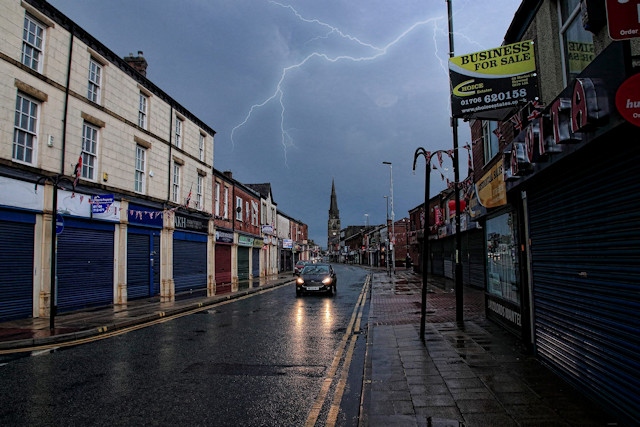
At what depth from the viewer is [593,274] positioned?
5.01 meters

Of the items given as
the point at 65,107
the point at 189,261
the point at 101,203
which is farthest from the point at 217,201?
the point at 65,107

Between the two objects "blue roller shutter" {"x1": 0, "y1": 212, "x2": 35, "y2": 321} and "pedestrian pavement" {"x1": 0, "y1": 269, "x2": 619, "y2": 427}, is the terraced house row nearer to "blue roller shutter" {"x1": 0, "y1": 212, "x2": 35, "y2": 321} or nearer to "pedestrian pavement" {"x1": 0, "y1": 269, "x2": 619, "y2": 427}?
"blue roller shutter" {"x1": 0, "y1": 212, "x2": 35, "y2": 321}

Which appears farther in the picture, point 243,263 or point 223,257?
point 243,263

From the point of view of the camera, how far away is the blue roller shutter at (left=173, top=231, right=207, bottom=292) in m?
22.4

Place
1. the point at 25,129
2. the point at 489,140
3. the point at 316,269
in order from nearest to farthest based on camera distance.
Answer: the point at 489,140 < the point at 25,129 < the point at 316,269

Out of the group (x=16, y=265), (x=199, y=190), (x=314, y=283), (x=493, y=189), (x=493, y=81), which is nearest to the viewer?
(x=493, y=81)

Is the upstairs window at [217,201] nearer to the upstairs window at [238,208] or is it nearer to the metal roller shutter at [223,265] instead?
the metal roller shutter at [223,265]

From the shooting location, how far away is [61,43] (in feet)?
46.4

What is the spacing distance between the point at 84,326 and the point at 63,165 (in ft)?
20.4

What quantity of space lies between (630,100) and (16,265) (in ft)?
49.6

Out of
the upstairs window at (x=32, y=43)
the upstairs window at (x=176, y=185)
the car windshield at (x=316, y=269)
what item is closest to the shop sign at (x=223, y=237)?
the upstairs window at (x=176, y=185)

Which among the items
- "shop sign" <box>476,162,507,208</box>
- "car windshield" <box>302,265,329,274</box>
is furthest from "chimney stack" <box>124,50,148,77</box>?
"shop sign" <box>476,162,507,208</box>

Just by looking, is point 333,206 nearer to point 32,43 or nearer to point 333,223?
point 333,223

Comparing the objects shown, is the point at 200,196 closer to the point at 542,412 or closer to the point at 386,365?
the point at 386,365
